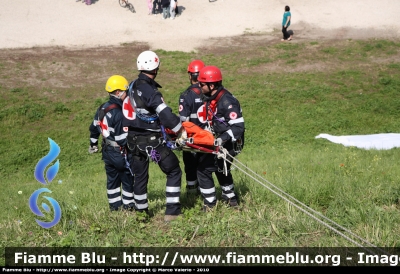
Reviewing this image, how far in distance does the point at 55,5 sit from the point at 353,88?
1937 centimetres

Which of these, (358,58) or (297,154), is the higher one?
(358,58)

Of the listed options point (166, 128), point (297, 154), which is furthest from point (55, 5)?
point (166, 128)

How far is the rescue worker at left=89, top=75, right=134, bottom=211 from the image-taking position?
22.1 ft

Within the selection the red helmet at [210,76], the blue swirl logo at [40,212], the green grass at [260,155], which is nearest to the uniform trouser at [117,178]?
the green grass at [260,155]

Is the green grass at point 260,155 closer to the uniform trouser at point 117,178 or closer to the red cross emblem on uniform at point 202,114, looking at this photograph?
the uniform trouser at point 117,178

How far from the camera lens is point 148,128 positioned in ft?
20.4

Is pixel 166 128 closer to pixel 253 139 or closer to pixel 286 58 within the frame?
pixel 253 139

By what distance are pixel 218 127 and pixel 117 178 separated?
1.78 meters

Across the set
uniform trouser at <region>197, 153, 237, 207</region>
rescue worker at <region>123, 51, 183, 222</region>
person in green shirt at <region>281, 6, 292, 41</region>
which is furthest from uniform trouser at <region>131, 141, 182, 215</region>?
person in green shirt at <region>281, 6, 292, 41</region>

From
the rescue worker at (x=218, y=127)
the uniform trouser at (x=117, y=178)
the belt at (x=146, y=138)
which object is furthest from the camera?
the uniform trouser at (x=117, y=178)

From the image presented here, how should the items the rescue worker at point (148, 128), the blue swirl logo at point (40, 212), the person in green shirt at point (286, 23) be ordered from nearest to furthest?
the blue swirl logo at point (40, 212)
the rescue worker at point (148, 128)
the person in green shirt at point (286, 23)

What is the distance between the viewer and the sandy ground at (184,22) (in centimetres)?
2334

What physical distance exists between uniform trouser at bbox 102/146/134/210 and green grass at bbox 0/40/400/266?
0.36 meters

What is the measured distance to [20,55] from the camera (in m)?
20.5
